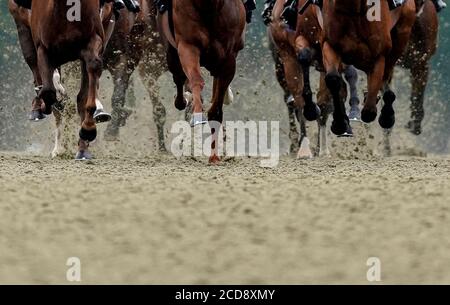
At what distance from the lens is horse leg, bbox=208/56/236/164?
1099 centimetres

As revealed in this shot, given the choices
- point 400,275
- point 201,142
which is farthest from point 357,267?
point 201,142

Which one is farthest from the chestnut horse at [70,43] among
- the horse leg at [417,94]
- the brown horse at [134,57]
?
the horse leg at [417,94]

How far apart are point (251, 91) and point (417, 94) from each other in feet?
16.1

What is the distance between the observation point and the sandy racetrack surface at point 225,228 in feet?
15.8

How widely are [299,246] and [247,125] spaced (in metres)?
13.7

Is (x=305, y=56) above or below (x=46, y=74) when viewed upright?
above

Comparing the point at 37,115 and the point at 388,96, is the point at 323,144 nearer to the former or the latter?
the point at 388,96

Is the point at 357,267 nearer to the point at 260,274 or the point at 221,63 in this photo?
the point at 260,274

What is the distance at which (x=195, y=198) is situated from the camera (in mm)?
7027

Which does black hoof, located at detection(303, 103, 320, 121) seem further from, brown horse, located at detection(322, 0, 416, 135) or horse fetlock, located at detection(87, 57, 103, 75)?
horse fetlock, located at detection(87, 57, 103, 75)

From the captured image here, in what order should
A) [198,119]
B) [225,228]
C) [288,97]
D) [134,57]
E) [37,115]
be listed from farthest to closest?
[134,57]
[288,97]
[37,115]
[198,119]
[225,228]

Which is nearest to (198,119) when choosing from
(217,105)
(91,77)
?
(217,105)

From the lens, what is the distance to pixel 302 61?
11758 millimetres

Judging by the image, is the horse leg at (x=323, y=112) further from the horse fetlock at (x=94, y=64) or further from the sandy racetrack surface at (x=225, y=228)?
the sandy racetrack surface at (x=225, y=228)
